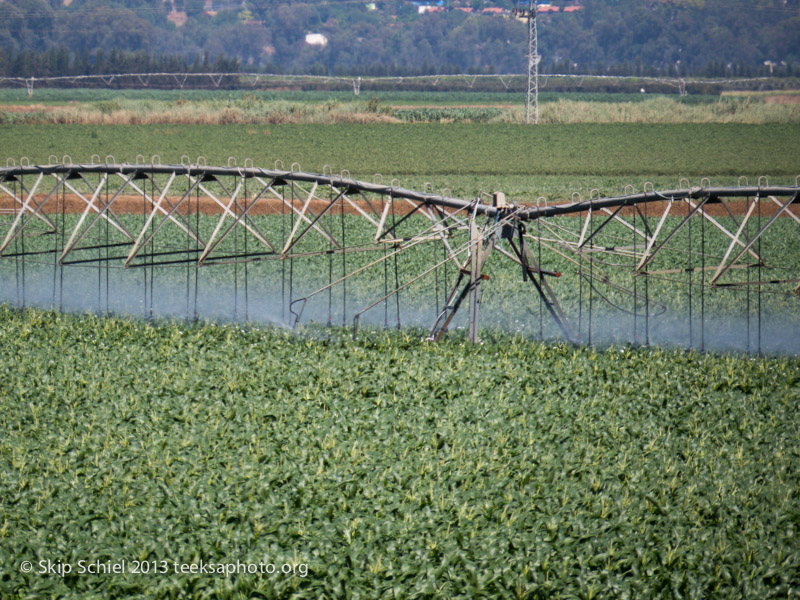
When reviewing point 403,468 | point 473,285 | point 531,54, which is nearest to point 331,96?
point 531,54

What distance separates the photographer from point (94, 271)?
26.2 meters

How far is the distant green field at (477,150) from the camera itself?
49531 millimetres

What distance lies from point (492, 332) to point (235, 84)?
107 metres

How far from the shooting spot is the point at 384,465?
1195 centimetres

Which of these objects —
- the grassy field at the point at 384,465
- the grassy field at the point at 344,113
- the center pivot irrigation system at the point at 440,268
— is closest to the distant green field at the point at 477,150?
the grassy field at the point at 344,113

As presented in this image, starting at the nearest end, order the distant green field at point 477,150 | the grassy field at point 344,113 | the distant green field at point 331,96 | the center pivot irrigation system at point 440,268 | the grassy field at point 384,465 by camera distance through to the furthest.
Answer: the grassy field at point 384,465, the center pivot irrigation system at point 440,268, the distant green field at point 477,150, the grassy field at point 344,113, the distant green field at point 331,96

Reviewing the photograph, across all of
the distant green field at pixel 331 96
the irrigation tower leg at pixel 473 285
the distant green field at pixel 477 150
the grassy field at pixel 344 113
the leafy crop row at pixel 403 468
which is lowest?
the leafy crop row at pixel 403 468

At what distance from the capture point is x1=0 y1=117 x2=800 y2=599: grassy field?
372 inches

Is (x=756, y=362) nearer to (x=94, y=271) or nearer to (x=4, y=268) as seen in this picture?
(x=94, y=271)

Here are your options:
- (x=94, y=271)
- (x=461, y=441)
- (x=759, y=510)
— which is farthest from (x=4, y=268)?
(x=759, y=510)

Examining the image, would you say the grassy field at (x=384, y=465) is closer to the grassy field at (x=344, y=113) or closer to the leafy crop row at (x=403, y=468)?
the leafy crop row at (x=403, y=468)

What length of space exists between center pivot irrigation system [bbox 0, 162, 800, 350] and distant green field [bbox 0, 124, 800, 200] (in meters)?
17.3

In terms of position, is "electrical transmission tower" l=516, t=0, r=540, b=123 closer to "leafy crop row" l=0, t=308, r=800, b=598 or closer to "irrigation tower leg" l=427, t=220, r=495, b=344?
"irrigation tower leg" l=427, t=220, r=495, b=344

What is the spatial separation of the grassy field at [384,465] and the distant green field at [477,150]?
26049 millimetres
